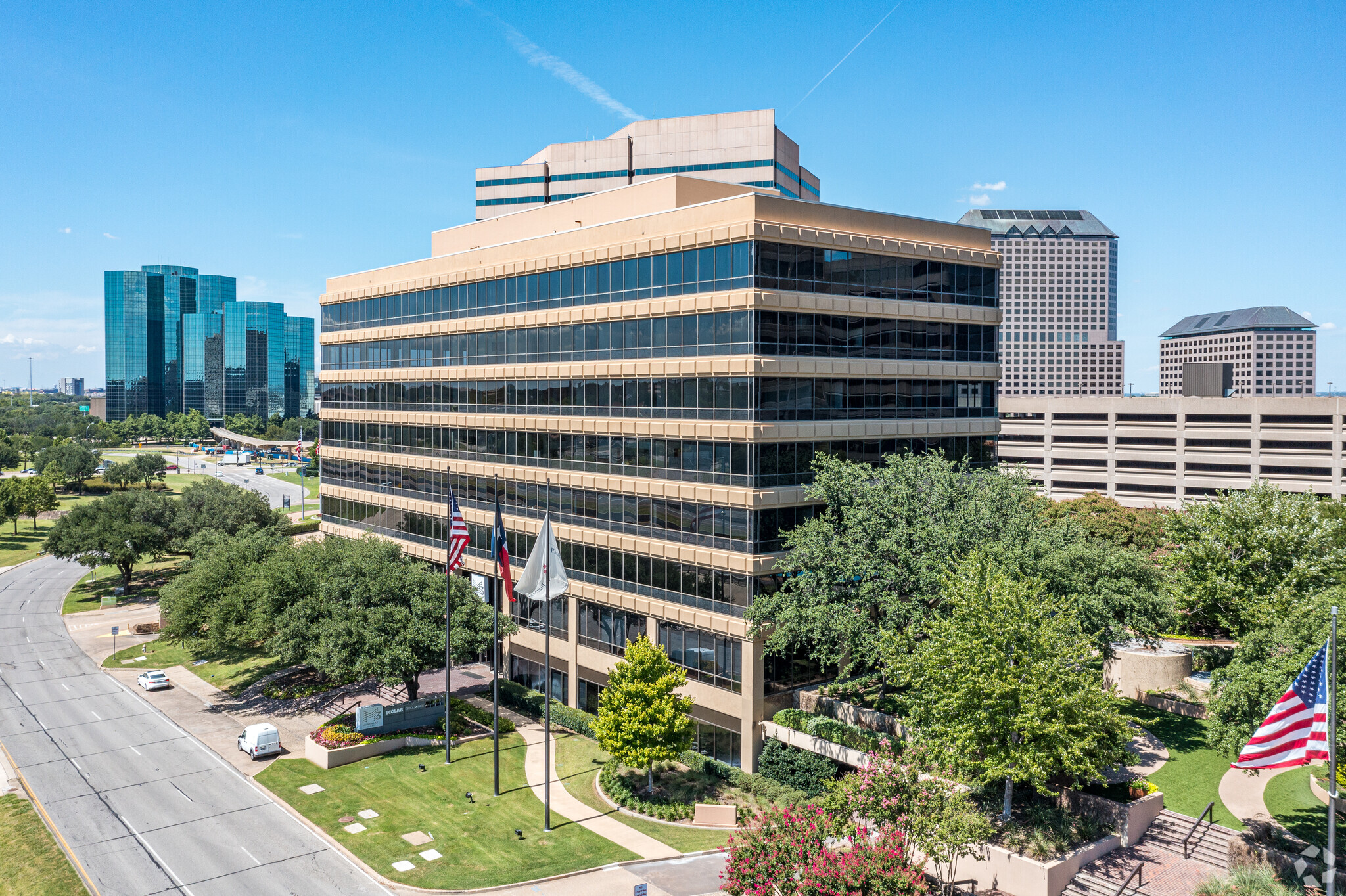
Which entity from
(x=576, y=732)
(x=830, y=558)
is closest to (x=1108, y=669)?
(x=830, y=558)

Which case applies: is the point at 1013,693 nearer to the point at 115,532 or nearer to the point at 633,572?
the point at 633,572

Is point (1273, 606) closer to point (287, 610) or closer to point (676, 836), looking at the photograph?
point (676, 836)

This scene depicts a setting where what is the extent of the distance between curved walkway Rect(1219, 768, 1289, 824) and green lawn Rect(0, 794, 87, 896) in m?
41.7

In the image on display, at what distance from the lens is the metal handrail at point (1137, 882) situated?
29.3m

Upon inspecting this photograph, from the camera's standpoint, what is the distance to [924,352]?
49469 millimetres

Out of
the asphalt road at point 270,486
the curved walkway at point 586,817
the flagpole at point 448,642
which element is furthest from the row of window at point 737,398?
the asphalt road at point 270,486

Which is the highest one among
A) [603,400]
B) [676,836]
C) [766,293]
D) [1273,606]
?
[766,293]

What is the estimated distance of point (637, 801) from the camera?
4019cm

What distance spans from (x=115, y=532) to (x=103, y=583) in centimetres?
1340

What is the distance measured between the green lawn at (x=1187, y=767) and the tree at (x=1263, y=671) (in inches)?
154

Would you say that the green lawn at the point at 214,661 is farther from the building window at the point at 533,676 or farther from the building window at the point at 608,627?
the building window at the point at 608,627

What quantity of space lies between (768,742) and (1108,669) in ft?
63.6

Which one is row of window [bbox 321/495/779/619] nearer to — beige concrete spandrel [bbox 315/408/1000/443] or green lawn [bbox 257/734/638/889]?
beige concrete spandrel [bbox 315/408/1000/443]

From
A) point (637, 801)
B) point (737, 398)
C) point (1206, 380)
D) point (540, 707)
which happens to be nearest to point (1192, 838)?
point (637, 801)
